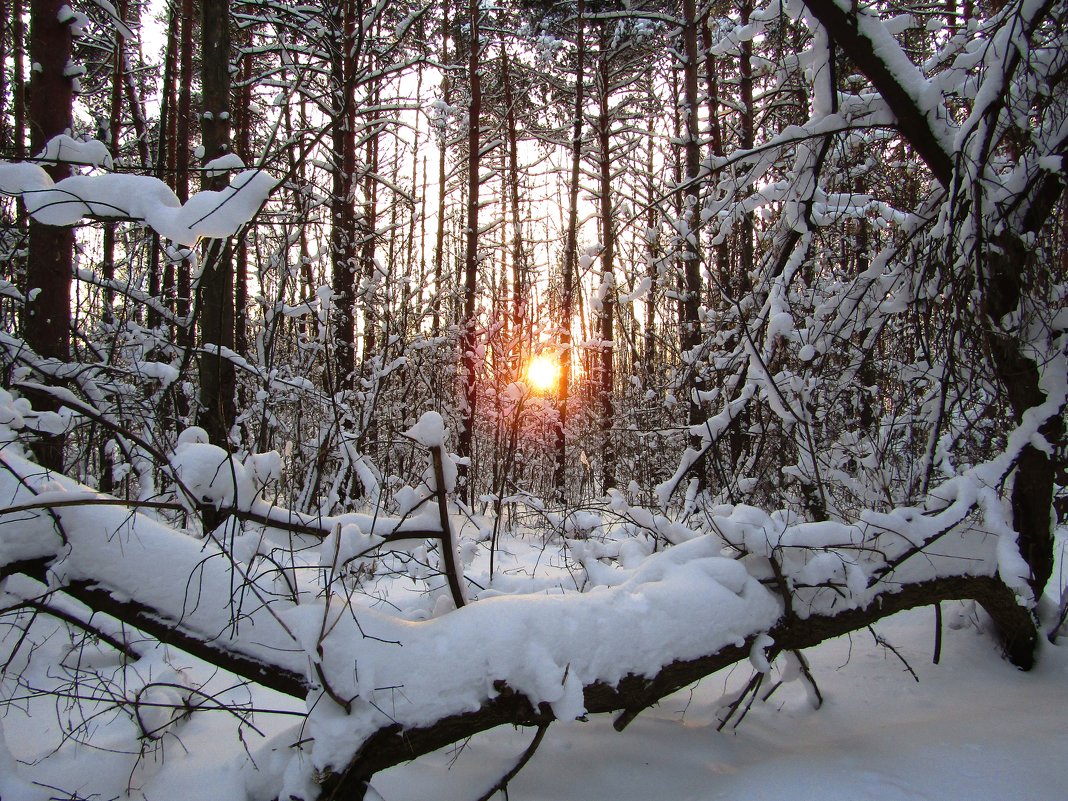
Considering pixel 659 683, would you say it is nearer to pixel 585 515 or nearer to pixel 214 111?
pixel 585 515

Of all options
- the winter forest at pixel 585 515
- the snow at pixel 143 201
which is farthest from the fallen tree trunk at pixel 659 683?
the snow at pixel 143 201

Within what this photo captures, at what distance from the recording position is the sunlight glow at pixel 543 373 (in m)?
6.86

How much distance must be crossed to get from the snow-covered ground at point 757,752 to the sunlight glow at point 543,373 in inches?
176

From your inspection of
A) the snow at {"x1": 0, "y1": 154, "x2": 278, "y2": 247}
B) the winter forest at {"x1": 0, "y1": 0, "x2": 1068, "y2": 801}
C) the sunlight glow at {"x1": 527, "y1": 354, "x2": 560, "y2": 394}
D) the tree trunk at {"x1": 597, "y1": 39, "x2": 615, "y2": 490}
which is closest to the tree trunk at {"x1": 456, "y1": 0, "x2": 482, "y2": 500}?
the sunlight glow at {"x1": 527, "y1": 354, "x2": 560, "y2": 394}

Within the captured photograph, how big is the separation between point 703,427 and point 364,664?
1.87 metres

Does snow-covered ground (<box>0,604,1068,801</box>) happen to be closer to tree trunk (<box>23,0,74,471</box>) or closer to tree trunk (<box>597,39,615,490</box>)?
tree trunk (<box>23,0,74,471</box>)

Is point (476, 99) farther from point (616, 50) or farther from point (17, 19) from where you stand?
point (17, 19)

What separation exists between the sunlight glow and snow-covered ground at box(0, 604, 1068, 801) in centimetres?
447

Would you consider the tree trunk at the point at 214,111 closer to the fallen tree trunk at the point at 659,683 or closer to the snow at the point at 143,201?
the snow at the point at 143,201

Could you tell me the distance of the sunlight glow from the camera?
6.86m

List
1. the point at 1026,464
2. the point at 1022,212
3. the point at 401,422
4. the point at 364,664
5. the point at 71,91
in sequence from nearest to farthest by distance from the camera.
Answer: the point at 364,664 → the point at 1022,212 → the point at 1026,464 → the point at 71,91 → the point at 401,422

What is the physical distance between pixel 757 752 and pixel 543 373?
6.32 meters

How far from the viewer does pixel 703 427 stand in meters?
2.89

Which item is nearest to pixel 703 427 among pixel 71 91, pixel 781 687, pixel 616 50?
pixel 781 687
